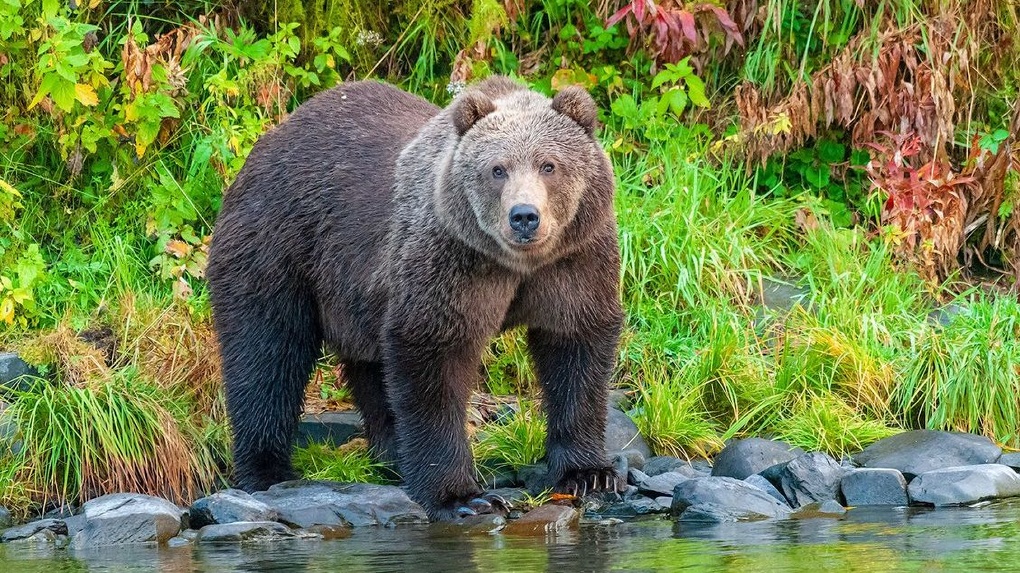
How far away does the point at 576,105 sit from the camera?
654 cm

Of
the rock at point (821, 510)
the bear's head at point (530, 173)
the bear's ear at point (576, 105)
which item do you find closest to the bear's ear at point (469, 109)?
the bear's head at point (530, 173)

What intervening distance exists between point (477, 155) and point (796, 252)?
11.0 feet

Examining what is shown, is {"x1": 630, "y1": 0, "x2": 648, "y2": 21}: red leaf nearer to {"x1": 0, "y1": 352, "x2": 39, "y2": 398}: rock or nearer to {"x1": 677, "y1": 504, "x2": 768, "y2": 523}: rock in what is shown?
{"x1": 677, "y1": 504, "x2": 768, "y2": 523}: rock

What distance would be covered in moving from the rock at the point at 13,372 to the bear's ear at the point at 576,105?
3.25m

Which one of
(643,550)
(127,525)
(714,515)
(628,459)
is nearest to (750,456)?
(628,459)

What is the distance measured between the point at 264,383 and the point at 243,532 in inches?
50.8

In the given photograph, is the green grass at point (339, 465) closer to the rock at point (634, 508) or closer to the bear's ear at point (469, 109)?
the rock at point (634, 508)

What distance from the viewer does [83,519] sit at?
640 cm

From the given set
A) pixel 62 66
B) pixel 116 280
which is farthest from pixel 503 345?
pixel 62 66

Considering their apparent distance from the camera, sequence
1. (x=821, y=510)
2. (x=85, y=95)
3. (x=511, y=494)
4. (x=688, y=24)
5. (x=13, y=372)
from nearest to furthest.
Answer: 1. (x=821, y=510)
2. (x=511, y=494)
3. (x=13, y=372)
4. (x=85, y=95)
5. (x=688, y=24)

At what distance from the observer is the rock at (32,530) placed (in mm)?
6441

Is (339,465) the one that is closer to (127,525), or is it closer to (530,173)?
(127,525)

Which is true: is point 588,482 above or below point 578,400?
below

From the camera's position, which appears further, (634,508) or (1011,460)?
(1011,460)
